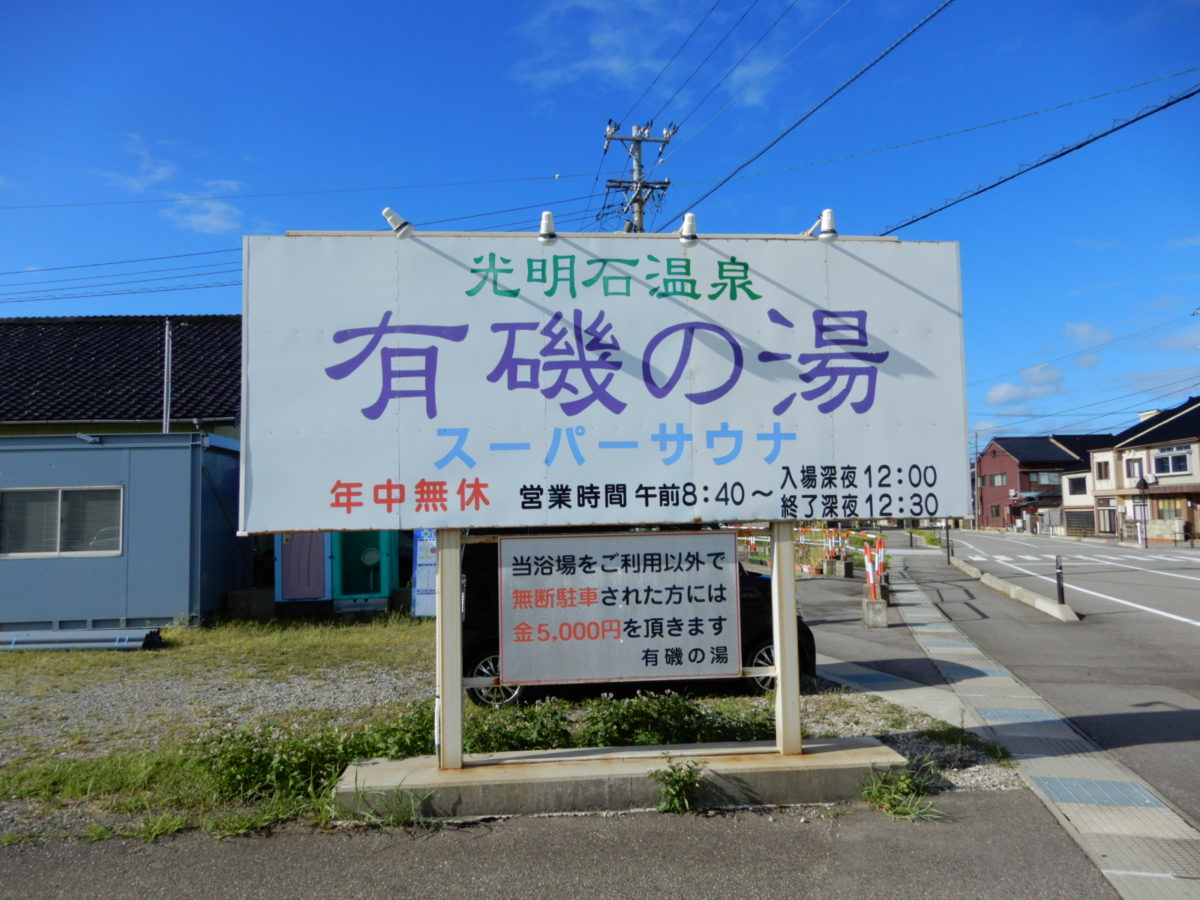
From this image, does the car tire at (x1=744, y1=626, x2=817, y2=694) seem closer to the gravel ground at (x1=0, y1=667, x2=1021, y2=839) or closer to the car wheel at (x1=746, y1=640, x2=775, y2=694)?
the car wheel at (x1=746, y1=640, x2=775, y2=694)

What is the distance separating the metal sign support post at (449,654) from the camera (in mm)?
4699

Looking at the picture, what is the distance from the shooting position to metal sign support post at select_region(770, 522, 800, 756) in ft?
16.1

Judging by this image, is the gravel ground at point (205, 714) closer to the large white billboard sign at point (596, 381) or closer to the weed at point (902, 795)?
the weed at point (902, 795)

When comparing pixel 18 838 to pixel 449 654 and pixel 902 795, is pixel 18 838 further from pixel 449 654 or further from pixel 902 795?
pixel 902 795

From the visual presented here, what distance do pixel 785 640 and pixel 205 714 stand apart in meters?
5.10

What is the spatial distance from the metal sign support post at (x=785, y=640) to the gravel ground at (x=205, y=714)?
1.07 metres

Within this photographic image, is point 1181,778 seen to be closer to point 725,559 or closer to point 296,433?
point 725,559

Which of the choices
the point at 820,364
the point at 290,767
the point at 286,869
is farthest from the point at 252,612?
the point at 820,364

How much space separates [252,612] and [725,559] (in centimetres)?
1055

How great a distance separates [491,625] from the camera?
7.68 meters

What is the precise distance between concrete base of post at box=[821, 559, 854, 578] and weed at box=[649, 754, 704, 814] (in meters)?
19.2

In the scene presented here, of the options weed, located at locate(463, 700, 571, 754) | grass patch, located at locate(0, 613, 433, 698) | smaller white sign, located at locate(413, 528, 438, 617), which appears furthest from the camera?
smaller white sign, located at locate(413, 528, 438, 617)

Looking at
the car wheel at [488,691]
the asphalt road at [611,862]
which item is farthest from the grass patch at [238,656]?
the asphalt road at [611,862]

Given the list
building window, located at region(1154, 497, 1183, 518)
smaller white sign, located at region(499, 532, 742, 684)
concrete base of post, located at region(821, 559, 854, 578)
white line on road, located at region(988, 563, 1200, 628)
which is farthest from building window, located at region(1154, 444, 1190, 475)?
smaller white sign, located at region(499, 532, 742, 684)
